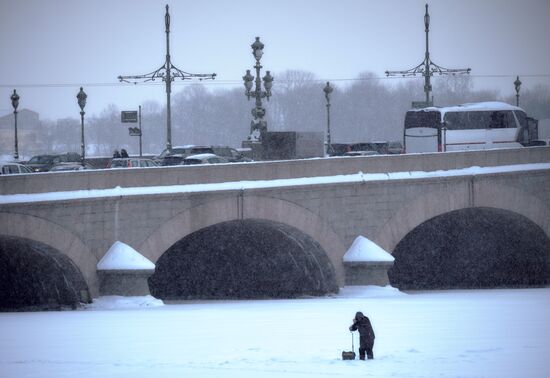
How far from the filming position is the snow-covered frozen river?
1805 centimetres

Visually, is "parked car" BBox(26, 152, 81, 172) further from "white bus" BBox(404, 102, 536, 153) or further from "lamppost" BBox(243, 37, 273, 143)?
"white bus" BBox(404, 102, 536, 153)

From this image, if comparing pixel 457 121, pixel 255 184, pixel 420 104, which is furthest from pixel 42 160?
pixel 255 184

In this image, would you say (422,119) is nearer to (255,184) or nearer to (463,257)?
(463,257)

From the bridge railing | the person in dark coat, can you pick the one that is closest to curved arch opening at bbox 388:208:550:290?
the bridge railing

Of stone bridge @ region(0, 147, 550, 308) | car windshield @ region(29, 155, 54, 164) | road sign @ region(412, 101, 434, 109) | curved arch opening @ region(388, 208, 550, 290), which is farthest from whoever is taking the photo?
road sign @ region(412, 101, 434, 109)

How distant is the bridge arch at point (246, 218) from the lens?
27672 mm

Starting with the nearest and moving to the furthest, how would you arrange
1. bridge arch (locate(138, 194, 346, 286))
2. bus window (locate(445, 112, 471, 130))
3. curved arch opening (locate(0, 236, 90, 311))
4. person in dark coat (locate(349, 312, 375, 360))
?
person in dark coat (locate(349, 312, 375, 360)) < curved arch opening (locate(0, 236, 90, 311)) < bridge arch (locate(138, 194, 346, 286)) < bus window (locate(445, 112, 471, 130))

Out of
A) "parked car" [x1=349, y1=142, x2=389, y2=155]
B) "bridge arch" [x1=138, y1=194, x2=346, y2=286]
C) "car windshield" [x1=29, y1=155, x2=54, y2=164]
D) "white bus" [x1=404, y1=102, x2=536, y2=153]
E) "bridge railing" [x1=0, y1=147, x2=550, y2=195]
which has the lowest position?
"bridge arch" [x1=138, y1=194, x2=346, y2=286]

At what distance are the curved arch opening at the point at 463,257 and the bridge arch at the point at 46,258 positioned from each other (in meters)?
14.2

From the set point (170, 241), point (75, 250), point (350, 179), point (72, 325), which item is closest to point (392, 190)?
point (350, 179)

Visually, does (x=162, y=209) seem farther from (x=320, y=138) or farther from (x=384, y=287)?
(x=320, y=138)

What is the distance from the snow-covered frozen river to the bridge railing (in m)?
2.78

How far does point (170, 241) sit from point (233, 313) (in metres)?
2.56

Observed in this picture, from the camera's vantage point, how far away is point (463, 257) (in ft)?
132
